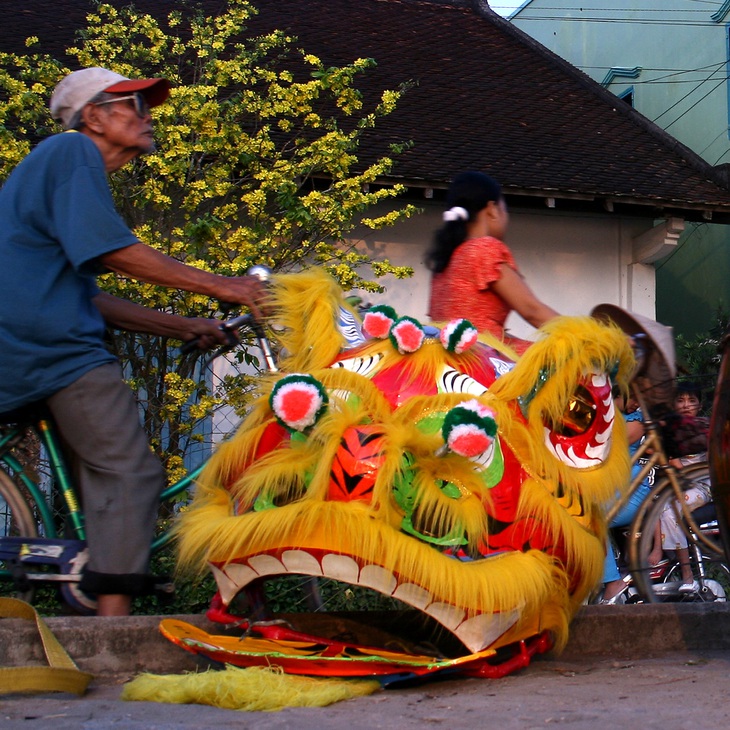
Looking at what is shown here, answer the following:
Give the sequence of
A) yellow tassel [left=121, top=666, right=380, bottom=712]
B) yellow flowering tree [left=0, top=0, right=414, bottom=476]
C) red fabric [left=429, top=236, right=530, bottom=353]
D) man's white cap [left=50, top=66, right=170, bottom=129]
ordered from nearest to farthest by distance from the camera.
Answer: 1. yellow tassel [left=121, top=666, right=380, bottom=712]
2. man's white cap [left=50, top=66, right=170, bottom=129]
3. red fabric [left=429, top=236, right=530, bottom=353]
4. yellow flowering tree [left=0, top=0, right=414, bottom=476]

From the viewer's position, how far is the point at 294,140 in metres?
8.07

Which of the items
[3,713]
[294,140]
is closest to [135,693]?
[3,713]

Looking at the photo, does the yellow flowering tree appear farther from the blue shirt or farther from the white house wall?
the blue shirt

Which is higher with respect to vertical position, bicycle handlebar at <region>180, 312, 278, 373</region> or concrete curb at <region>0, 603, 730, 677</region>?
bicycle handlebar at <region>180, 312, 278, 373</region>

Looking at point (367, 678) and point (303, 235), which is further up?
point (303, 235)

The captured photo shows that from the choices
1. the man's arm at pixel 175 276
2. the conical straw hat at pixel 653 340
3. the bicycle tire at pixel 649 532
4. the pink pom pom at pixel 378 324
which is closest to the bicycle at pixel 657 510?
the bicycle tire at pixel 649 532

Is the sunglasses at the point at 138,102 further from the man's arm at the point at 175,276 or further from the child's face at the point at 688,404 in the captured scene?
the child's face at the point at 688,404

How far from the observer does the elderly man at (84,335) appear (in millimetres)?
3365

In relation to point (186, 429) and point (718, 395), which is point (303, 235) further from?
point (718, 395)

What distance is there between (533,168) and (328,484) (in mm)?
8198

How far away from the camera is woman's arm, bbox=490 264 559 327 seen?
3.80 meters

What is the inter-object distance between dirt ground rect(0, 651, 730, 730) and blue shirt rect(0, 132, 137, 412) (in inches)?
37.0

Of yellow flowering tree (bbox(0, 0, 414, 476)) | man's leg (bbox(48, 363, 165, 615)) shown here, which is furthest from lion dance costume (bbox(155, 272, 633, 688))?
yellow flowering tree (bbox(0, 0, 414, 476))

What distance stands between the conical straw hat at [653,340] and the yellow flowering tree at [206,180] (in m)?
2.91
